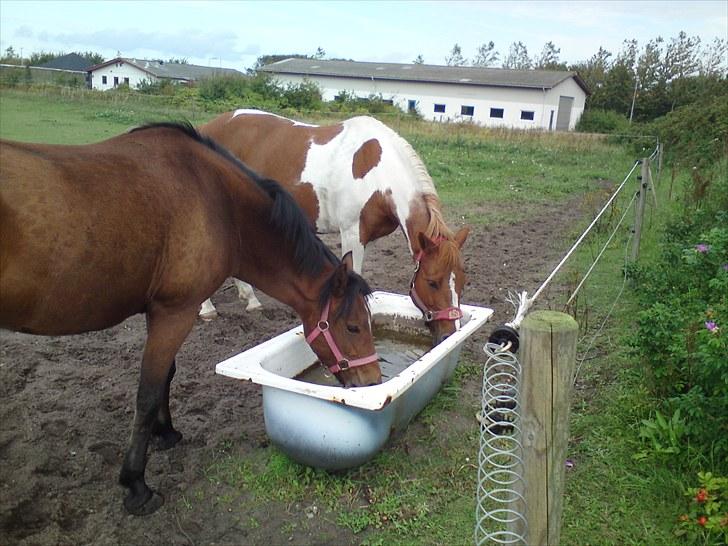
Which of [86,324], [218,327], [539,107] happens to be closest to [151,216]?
[86,324]

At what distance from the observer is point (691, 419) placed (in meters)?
2.77

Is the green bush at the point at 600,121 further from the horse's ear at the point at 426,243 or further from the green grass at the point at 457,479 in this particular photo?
the horse's ear at the point at 426,243

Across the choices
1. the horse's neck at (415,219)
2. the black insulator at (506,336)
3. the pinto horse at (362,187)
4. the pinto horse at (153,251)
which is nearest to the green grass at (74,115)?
the pinto horse at (362,187)

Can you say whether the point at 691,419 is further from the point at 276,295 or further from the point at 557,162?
the point at 557,162

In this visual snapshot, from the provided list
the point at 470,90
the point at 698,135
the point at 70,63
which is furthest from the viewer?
the point at 70,63

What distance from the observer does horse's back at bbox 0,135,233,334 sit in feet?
7.29

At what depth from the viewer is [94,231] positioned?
7.86 feet

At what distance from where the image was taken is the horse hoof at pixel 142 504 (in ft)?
8.80

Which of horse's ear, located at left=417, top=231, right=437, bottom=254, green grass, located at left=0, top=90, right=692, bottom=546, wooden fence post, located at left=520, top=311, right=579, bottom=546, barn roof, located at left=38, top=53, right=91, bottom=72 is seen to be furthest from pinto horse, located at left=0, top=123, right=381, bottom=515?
barn roof, located at left=38, top=53, right=91, bottom=72

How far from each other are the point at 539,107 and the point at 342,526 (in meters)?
37.1

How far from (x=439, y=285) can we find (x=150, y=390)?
194 cm

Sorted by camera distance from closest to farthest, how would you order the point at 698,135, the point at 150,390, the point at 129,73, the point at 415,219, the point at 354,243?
the point at 150,390 → the point at 415,219 → the point at 354,243 → the point at 698,135 → the point at 129,73

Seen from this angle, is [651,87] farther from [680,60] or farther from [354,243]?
[354,243]

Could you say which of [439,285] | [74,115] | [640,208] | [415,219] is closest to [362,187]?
[415,219]
